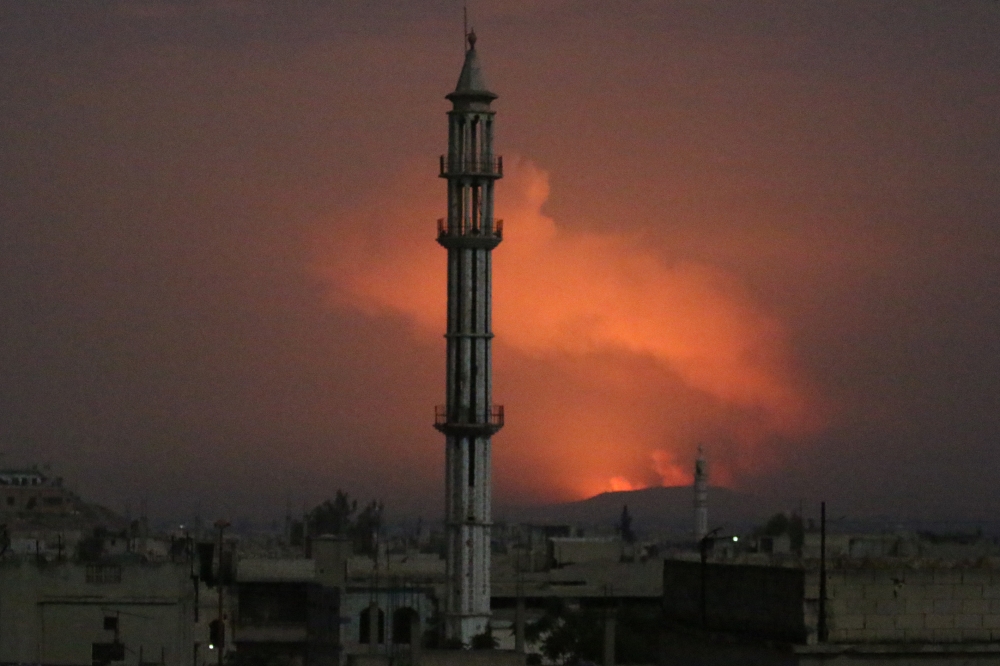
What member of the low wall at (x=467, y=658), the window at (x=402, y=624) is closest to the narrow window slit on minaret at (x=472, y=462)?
the window at (x=402, y=624)

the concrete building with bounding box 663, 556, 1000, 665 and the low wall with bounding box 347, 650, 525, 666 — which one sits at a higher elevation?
the concrete building with bounding box 663, 556, 1000, 665

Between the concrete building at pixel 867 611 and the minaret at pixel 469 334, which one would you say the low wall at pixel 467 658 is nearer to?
the minaret at pixel 469 334

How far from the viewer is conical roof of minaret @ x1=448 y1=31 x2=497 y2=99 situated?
67.7m

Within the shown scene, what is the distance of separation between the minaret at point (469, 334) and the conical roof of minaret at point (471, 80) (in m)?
0.03

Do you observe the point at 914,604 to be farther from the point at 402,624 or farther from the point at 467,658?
the point at 402,624

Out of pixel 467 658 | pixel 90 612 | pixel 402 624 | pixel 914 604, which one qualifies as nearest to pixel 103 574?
pixel 90 612

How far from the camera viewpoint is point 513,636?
7112 cm

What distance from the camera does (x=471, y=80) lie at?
68.1 meters

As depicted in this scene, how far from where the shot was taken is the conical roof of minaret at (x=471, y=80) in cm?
6769

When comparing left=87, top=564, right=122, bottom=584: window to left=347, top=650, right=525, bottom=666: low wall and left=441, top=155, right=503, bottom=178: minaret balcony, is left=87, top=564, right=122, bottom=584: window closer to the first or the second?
left=347, top=650, right=525, bottom=666: low wall

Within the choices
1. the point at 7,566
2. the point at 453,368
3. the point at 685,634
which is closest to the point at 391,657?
the point at 7,566

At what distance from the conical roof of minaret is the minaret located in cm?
3

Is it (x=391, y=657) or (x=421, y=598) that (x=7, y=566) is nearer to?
(x=391, y=657)

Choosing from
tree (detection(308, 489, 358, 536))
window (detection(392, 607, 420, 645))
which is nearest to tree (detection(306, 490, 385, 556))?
tree (detection(308, 489, 358, 536))
